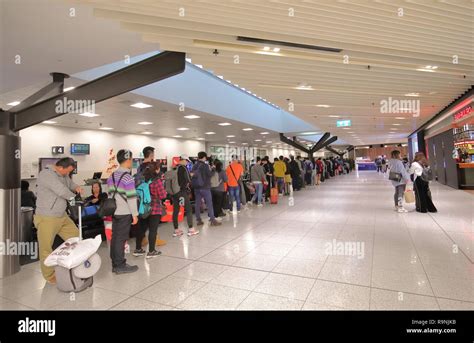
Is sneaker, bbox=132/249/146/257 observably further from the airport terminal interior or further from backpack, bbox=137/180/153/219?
backpack, bbox=137/180/153/219

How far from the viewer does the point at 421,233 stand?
4.89 meters

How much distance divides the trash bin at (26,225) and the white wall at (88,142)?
6.86 metres

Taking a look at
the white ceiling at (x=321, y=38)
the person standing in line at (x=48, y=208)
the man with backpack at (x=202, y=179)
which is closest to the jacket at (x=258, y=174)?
the white ceiling at (x=321, y=38)

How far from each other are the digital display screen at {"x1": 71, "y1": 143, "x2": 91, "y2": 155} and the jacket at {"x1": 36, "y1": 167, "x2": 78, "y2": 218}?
9.10 metres

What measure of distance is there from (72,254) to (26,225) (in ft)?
6.58

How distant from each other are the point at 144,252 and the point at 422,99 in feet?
32.9

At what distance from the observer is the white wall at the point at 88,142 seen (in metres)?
9.84

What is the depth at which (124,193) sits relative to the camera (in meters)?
3.48

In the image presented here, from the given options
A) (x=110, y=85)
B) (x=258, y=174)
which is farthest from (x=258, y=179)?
(x=110, y=85)

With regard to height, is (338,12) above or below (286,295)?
above

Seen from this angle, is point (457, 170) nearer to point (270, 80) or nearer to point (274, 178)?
point (274, 178)

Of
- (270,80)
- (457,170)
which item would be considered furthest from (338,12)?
(457,170)

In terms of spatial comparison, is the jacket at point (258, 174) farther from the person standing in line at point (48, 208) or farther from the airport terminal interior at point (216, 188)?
the person standing in line at point (48, 208)

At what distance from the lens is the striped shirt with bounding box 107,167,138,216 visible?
137 inches
